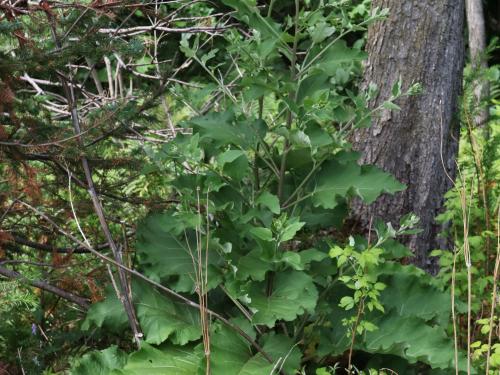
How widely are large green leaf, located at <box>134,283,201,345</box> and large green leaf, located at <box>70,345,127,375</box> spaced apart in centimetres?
14

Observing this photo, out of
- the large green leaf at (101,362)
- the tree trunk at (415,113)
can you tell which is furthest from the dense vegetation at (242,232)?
the tree trunk at (415,113)

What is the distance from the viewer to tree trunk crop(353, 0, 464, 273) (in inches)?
155

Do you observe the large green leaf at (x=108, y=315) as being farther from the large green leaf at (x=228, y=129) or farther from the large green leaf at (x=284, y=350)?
the large green leaf at (x=228, y=129)

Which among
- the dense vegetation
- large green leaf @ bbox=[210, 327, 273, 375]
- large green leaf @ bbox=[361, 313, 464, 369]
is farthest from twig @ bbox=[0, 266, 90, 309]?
large green leaf @ bbox=[361, 313, 464, 369]

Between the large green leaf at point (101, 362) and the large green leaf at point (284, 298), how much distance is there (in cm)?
56

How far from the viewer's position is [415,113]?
3947 mm

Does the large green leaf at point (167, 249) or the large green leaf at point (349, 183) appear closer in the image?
the large green leaf at point (349, 183)

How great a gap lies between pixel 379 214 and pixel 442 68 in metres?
0.84

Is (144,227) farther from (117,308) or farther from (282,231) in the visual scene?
(282,231)

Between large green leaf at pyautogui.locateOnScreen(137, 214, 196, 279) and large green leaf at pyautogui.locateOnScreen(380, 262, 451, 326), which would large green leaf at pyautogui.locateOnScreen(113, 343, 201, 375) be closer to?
large green leaf at pyautogui.locateOnScreen(137, 214, 196, 279)

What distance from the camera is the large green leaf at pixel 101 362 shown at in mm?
2881

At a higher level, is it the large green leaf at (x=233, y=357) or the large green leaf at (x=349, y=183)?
the large green leaf at (x=349, y=183)

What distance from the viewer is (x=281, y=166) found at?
3068 millimetres

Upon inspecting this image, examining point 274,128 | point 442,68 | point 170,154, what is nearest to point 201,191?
point 170,154
